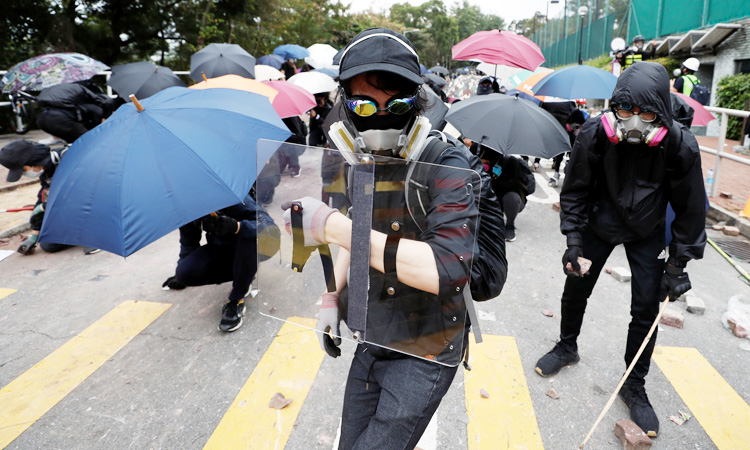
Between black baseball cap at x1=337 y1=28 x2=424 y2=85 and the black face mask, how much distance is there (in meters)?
0.13

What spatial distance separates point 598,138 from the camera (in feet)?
9.02

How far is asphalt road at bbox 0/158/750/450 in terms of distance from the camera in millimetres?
2865

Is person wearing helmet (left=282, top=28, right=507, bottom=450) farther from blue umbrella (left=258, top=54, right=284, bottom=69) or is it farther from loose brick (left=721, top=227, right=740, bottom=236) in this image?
blue umbrella (left=258, top=54, right=284, bottom=69)

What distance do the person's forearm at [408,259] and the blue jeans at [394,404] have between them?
0.40 m

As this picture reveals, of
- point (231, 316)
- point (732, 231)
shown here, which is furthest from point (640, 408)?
point (732, 231)

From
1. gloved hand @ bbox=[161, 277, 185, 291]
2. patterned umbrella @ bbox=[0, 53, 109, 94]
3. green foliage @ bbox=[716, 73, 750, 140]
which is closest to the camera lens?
gloved hand @ bbox=[161, 277, 185, 291]

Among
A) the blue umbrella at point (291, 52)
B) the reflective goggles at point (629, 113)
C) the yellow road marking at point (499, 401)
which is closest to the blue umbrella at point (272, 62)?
the blue umbrella at point (291, 52)

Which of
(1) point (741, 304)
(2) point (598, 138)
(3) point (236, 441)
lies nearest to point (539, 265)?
(1) point (741, 304)

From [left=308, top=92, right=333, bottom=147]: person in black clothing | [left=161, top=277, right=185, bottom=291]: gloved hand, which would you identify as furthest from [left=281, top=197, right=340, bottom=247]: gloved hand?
[left=308, top=92, right=333, bottom=147]: person in black clothing

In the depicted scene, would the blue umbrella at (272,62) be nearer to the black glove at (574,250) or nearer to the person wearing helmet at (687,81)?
the person wearing helmet at (687,81)

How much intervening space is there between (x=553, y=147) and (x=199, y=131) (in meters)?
3.53

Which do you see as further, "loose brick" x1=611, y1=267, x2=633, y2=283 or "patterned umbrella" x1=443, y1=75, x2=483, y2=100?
"patterned umbrella" x1=443, y1=75, x2=483, y2=100

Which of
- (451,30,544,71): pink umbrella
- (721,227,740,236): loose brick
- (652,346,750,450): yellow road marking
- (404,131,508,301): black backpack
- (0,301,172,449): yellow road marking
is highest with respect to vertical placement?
(451,30,544,71): pink umbrella

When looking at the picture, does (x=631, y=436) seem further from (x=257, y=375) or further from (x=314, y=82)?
(x=314, y=82)
